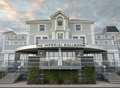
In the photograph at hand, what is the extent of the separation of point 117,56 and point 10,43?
21.9 meters

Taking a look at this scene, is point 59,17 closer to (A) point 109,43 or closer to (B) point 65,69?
(A) point 109,43

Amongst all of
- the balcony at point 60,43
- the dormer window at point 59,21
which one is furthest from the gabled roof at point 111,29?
the balcony at point 60,43

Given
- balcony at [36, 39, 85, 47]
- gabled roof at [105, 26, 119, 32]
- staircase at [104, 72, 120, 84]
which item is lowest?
staircase at [104, 72, 120, 84]

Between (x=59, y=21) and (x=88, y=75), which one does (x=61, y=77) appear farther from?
(x=59, y=21)

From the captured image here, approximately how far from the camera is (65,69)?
1680 centimetres

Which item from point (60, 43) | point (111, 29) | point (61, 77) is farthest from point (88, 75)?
point (111, 29)

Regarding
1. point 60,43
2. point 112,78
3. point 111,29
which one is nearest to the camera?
point 112,78

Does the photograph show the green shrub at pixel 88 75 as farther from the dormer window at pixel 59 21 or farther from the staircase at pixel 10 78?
the dormer window at pixel 59 21

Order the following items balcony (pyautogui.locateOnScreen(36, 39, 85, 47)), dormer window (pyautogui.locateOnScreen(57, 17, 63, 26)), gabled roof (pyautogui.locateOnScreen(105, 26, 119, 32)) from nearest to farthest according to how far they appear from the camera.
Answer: balcony (pyautogui.locateOnScreen(36, 39, 85, 47)), dormer window (pyautogui.locateOnScreen(57, 17, 63, 26)), gabled roof (pyautogui.locateOnScreen(105, 26, 119, 32))

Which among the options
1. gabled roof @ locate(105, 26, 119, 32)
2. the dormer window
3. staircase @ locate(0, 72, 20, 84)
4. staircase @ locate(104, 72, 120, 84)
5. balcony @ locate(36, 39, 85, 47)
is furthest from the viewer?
gabled roof @ locate(105, 26, 119, 32)

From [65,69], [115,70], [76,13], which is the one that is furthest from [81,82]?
[76,13]

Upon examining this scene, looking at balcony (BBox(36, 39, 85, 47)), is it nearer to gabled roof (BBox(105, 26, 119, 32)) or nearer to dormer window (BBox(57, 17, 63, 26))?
dormer window (BBox(57, 17, 63, 26))

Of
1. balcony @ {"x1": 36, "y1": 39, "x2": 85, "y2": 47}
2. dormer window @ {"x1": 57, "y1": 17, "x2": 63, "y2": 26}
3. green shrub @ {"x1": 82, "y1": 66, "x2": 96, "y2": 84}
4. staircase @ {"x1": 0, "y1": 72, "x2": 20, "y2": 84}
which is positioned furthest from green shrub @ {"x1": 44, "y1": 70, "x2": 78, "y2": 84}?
dormer window @ {"x1": 57, "y1": 17, "x2": 63, "y2": 26}

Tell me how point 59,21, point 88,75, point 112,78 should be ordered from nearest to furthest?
point 88,75 → point 112,78 → point 59,21
